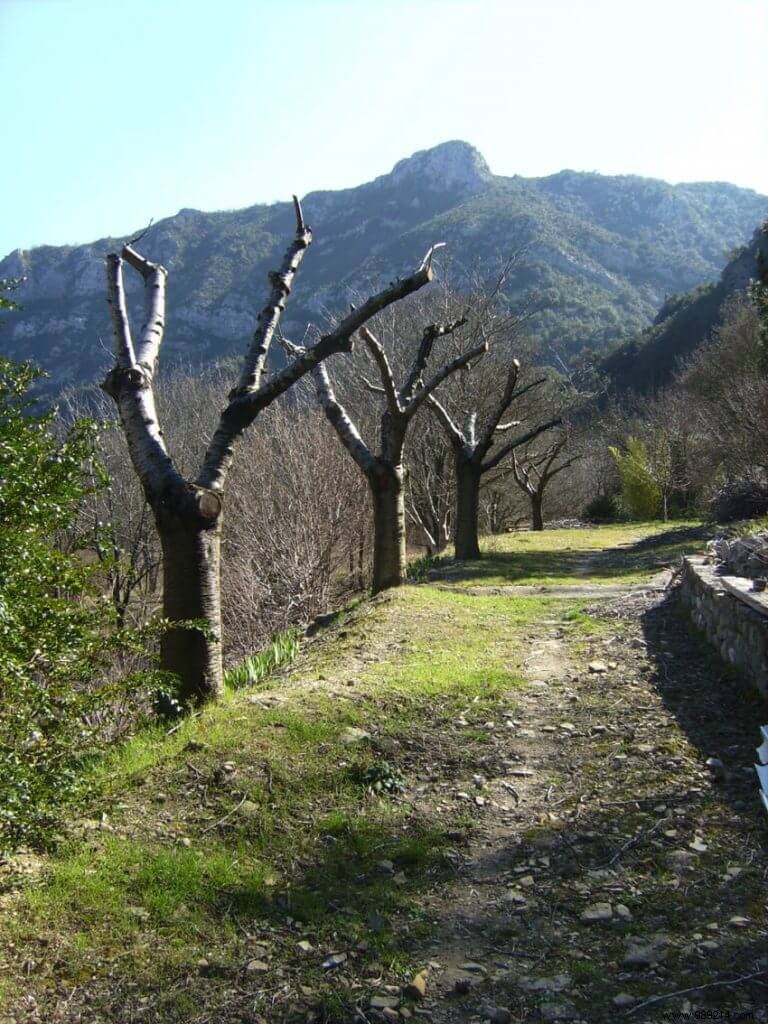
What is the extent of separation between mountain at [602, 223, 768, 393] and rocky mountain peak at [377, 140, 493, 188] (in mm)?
57144

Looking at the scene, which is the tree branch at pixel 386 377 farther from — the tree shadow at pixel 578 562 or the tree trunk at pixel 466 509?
the tree trunk at pixel 466 509

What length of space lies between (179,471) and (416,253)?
60.5 metres

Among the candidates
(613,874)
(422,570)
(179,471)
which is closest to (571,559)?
(422,570)

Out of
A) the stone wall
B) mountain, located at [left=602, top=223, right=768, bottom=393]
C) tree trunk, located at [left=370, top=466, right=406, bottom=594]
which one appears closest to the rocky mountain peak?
mountain, located at [left=602, top=223, right=768, bottom=393]

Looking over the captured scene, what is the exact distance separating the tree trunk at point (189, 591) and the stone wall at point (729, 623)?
A: 146 inches

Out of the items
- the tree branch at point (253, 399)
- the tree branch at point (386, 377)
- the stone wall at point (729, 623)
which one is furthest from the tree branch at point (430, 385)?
the tree branch at point (253, 399)

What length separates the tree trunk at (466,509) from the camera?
50.3ft

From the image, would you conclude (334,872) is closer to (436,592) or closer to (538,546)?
(436,592)

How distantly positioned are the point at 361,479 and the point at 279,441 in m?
2.20

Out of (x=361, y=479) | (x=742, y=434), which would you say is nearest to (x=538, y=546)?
(x=361, y=479)

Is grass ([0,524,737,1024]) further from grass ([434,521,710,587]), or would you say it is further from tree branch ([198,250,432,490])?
grass ([434,521,710,587])

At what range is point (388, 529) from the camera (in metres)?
10.3

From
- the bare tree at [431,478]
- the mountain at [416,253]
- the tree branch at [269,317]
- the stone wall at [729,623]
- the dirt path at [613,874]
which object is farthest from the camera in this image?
the mountain at [416,253]

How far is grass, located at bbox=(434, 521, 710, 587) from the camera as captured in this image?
12.6 meters
